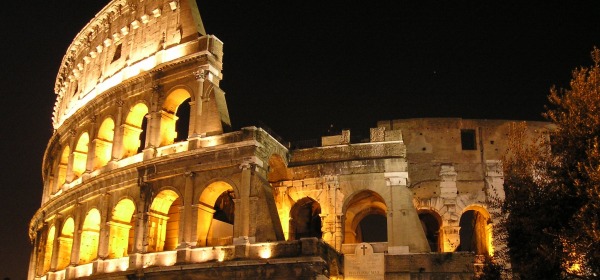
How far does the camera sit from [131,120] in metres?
25.5

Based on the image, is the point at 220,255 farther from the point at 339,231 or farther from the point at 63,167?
the point at 63,167

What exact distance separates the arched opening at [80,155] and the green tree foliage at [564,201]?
19.6 metres

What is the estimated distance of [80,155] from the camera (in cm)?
2839

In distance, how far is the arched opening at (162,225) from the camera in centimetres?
2243

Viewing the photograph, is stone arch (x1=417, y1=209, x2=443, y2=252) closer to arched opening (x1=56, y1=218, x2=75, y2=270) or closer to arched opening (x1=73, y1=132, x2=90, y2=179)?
arched opening (x1=56, y1=218, x2=75, y2=270)

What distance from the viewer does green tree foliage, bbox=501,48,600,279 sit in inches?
468

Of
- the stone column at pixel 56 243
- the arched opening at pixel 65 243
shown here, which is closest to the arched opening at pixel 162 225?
the arched opening at pixel 65 243

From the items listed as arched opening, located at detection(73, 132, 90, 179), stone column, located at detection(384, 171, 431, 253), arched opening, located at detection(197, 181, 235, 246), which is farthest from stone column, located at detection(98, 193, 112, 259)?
stone column, located at detection(384, 171, 431, 253)

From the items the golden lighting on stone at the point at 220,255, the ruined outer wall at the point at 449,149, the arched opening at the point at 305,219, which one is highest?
the ruined outer wall at the point at 449,149

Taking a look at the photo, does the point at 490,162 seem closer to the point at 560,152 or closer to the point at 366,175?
the point at 366,175

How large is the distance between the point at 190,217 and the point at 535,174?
37.7ft

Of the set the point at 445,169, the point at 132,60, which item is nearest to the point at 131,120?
the point at 132,60

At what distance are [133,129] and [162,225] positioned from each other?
453 cm

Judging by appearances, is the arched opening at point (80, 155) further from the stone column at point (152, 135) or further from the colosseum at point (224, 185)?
the stone column at point (152, 135)
